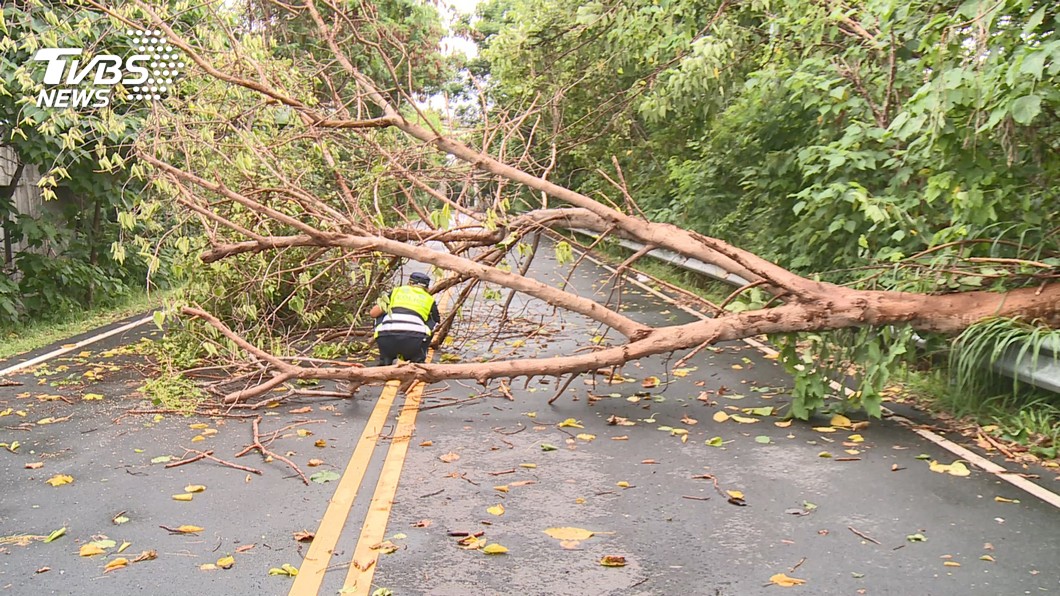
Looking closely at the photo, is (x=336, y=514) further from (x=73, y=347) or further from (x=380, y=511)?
(x=73, y=347)

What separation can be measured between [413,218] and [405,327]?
2.13 m

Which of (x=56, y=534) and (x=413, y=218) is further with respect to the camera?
(x=413, y=218)

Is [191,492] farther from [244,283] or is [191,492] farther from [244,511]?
[244,283]

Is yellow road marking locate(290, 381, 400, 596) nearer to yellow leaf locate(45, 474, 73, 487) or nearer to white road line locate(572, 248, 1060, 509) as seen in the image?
yellow leaf locate(45, 474, 73, 487)

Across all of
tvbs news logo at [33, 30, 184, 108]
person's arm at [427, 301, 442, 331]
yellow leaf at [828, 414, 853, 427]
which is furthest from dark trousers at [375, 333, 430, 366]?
tvbs news logo at [33, 30, 184, 108]

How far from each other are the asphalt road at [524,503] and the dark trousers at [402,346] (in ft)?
2.49

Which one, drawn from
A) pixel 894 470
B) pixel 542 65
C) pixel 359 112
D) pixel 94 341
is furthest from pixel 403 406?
pixel 542 65

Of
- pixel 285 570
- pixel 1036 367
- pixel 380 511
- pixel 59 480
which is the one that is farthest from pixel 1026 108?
pixel 59 480

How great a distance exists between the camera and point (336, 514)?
5355 mm

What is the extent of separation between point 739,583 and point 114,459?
14.4 ft

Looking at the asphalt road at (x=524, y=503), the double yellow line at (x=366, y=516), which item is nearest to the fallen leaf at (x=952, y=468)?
the asphalt road at (x=524, y=503)

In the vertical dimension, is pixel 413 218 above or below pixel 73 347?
above

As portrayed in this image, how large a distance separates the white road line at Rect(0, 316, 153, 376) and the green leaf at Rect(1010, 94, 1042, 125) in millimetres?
9448

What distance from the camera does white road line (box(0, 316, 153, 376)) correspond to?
33.2 ft
